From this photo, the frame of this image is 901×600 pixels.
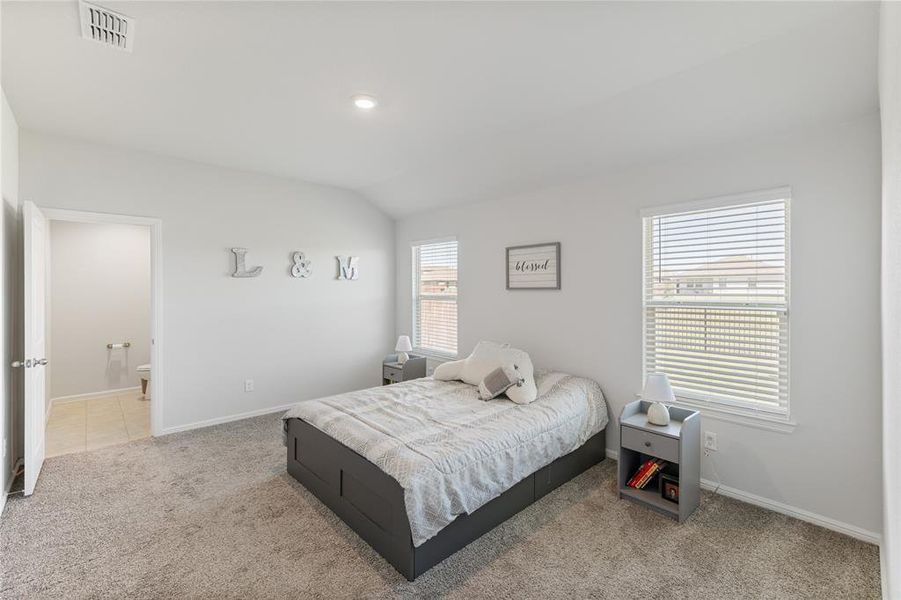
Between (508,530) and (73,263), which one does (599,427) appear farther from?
(73,263)

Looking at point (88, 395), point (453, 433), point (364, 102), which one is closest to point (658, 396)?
point (453, 433)

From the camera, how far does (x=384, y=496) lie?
6.78 feet

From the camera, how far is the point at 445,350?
4938 mm

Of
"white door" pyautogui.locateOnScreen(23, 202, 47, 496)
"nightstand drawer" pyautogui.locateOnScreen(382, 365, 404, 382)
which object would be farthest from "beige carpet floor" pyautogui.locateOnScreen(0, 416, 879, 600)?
"nightstand drawer" pyautogui.locateOnScreen(382, 365, 404, 382)

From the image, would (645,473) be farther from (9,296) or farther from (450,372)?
(9,296)

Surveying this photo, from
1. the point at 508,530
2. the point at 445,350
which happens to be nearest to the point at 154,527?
the point at 508,530

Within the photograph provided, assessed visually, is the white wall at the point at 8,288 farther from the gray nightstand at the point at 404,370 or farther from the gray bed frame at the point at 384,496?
the gray nightstand at the point at 404,370

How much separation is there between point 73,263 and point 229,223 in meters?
2.64

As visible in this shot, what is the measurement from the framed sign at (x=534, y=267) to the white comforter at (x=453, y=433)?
86 centimetres

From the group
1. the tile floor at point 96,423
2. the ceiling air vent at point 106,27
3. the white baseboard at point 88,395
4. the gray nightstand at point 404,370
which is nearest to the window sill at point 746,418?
the gray nightstand at point 404,370

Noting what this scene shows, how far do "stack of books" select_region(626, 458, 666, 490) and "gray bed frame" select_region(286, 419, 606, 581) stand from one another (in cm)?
42

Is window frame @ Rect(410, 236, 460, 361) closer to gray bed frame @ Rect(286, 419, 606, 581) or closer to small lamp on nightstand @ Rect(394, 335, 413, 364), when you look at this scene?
small lamp on nightstand @ Rect(394, 335, 413, 364)

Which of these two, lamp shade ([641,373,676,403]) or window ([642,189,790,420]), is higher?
window ([642,189,790,420])

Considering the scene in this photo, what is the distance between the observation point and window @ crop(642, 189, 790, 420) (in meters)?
2.55
